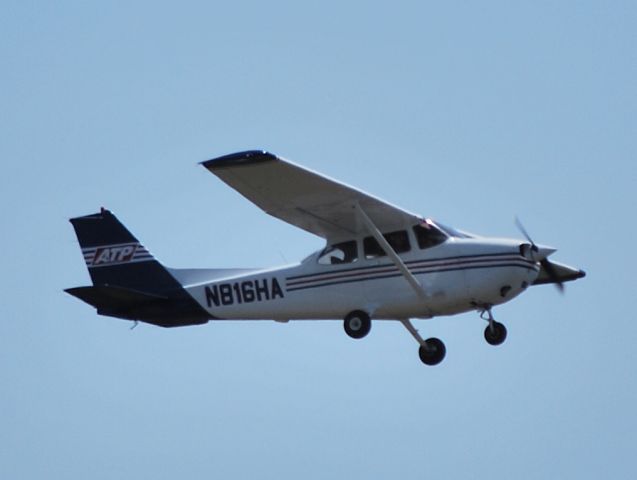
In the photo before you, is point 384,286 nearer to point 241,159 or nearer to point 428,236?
point 428,236

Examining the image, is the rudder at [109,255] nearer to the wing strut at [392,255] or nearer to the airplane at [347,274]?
the airplane at [347,274]

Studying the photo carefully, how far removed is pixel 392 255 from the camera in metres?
19.7

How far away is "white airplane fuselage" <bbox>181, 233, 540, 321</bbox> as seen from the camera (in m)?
19.5

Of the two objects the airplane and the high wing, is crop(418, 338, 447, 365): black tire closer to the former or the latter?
the airplane

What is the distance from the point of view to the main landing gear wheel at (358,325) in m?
20.0

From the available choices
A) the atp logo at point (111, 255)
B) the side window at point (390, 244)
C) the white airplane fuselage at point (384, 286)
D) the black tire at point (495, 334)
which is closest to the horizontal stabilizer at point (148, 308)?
the white airplane fuselage at point (384, 286)

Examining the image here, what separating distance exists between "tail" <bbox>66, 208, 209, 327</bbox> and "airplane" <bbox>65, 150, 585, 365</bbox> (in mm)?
22

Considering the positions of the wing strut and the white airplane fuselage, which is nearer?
the white airplane fuselage

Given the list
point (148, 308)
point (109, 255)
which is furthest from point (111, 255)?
point (148, 308)

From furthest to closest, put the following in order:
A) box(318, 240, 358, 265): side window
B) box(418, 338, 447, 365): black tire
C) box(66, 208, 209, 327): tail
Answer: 1. box(66, 208, 209, 327): tail
2. box(418, 338, 447, 365): black tire
3. box(318, 240, 358, 265): side window

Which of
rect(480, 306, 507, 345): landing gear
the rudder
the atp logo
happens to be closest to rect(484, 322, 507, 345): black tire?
rect(480, 306, 507, 345): landing gear

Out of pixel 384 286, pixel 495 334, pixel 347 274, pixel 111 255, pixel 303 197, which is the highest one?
pixel 303 197

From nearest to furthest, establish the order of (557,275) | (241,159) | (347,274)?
1. (241,159)
2. (347,274)
3. (557,275)

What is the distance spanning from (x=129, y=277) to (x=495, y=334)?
236 inches
